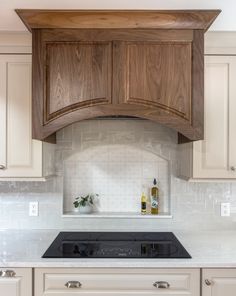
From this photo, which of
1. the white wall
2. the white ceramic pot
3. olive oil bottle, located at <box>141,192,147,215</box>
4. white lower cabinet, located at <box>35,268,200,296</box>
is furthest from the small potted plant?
the white wall

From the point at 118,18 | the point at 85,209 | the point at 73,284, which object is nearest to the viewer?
the point at 73,284

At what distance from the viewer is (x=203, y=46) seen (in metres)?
2.07

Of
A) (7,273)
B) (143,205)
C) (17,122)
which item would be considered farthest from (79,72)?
(7,273)

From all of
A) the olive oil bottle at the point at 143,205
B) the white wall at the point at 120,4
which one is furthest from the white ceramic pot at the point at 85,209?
the white wall at the point at 120,4

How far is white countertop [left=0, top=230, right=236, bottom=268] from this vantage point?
185cm

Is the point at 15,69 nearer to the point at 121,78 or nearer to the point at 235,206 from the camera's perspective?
the point at 121,78

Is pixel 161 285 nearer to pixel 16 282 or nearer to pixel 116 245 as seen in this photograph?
pixel 116 245

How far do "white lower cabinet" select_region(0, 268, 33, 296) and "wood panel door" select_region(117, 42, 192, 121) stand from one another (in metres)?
1.21

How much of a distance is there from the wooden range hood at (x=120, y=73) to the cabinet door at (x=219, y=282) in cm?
82

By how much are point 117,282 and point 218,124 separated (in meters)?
1.23

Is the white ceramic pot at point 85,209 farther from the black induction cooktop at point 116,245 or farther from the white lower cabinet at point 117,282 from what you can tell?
Answer: the white lower cabinet at point 117,282

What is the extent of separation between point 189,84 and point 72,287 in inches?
56.8

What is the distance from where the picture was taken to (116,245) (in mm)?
2195

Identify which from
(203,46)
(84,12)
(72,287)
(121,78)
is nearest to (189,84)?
(203,46)
